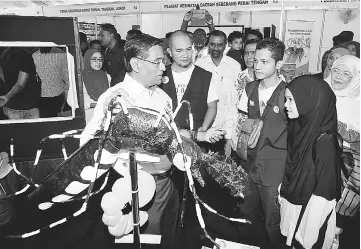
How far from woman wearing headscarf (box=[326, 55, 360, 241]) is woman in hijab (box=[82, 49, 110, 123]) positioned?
281 centimetres

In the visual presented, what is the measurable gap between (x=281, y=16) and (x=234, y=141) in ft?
7.80

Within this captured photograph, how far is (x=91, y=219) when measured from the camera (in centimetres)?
240

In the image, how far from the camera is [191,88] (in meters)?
2.69

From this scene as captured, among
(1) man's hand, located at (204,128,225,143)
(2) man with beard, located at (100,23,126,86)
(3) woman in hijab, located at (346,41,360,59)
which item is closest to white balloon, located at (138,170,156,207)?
(1) man's hand, located at (204,128,225,143)

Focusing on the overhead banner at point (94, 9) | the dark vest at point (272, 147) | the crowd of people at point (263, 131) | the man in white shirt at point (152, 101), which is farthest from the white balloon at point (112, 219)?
the overhead banner at point (94, 9)

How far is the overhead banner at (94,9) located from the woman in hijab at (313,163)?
12.5 ft

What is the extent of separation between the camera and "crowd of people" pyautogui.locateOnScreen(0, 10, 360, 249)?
1.67 m

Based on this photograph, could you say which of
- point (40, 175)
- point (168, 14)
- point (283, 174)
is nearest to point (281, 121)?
point (283, 174)

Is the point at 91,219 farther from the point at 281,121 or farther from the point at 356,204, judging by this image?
the point at 356,204

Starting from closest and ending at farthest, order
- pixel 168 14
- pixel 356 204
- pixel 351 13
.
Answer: pixel 356 204, pixel 351 13, pixel 168 14

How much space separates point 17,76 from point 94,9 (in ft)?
8.75

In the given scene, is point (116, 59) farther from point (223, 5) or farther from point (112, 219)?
point (112, 219)

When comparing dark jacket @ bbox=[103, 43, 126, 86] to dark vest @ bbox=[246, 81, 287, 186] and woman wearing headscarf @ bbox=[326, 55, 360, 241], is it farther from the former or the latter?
woman wearing headscarf @ bbox=[326, 55, 360, 241]

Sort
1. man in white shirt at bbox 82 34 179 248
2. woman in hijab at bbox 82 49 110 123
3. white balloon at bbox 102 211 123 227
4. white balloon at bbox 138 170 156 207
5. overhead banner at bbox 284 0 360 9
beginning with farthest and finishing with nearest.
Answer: woman in hijab at bbox 82 49 110 123 → overhead banner at bbox 284 0 360 9 → man in white shirt at bbox 82 34 179 248 → white balloon at bbox 138 170 156 207 → white balloon at bbox 102 211 123 227
